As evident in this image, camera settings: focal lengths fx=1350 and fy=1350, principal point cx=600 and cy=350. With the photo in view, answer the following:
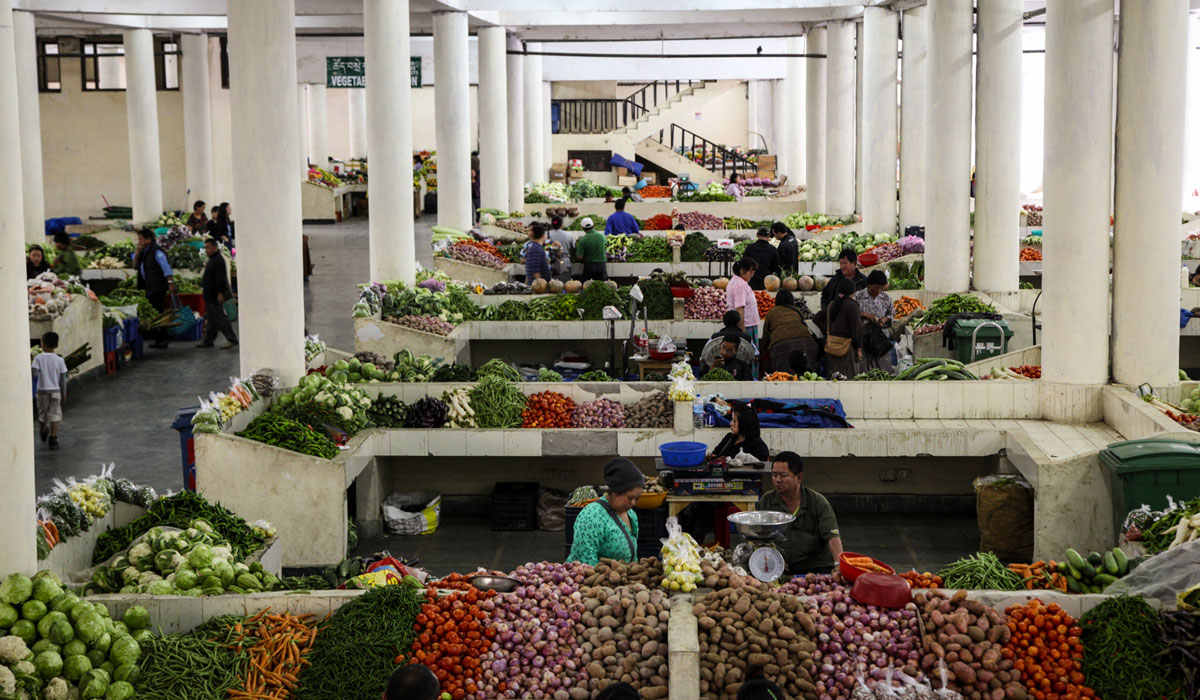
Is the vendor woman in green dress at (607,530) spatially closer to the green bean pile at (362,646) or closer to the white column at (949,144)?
the green bean pile at (362,646)

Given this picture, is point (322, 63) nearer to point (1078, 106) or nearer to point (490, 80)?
point (490, 80)

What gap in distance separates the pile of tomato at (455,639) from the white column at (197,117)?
25169 mm

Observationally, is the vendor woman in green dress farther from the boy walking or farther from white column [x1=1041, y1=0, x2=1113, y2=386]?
the boy walking

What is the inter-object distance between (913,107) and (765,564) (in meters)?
15.0

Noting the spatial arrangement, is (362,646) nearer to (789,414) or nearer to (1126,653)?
(1126,653)

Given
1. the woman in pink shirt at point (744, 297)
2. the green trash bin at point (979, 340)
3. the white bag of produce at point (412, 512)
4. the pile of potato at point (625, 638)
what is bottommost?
the white bag of produce at point (412, 512)

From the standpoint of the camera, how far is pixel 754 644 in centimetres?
664

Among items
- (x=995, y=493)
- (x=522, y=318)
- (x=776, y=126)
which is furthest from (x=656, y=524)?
(x=776, y=126)

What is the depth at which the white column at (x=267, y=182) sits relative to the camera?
12.1 metres

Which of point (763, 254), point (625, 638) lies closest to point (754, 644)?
point (625, 638)

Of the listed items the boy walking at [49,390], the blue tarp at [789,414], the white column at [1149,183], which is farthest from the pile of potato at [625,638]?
the boy walking at [49,390]

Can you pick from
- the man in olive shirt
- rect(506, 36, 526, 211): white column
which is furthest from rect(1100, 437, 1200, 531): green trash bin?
rect(506, 36, 526, 211): white column

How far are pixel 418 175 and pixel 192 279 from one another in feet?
64.7

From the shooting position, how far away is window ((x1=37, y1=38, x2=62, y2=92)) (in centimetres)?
3244
